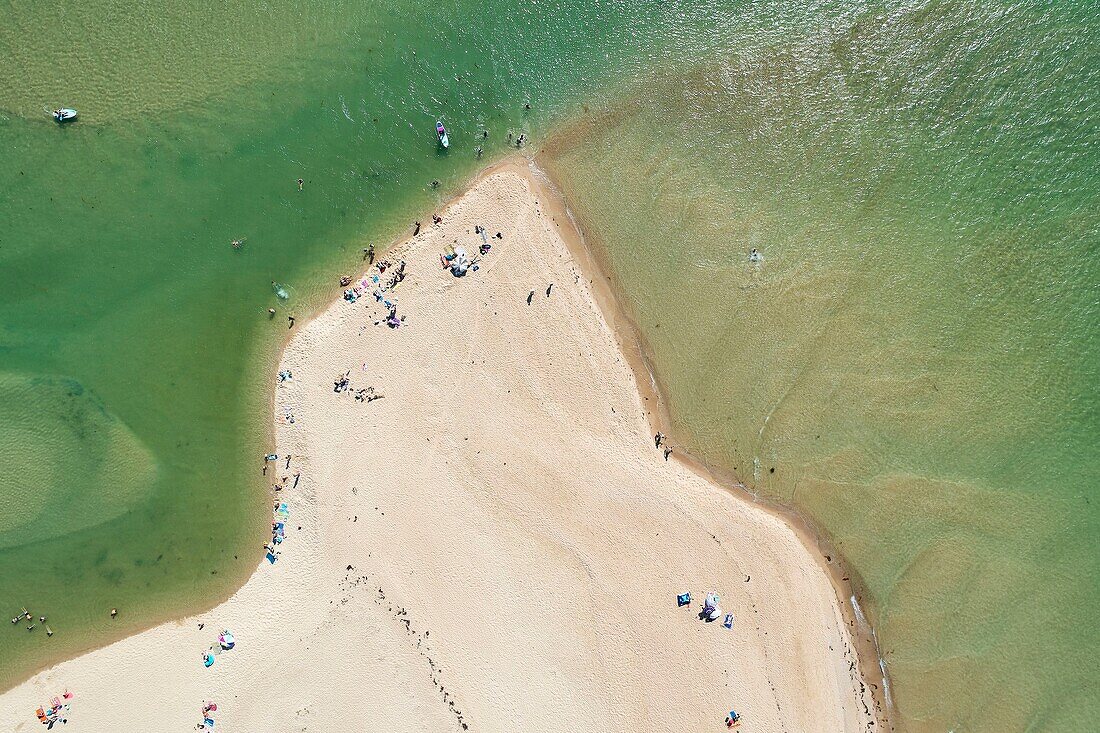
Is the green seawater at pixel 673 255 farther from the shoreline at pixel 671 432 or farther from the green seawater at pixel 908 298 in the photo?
the shoreline at pixel 671 432

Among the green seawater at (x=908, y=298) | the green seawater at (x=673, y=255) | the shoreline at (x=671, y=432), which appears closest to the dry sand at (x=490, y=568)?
the shoreline at (x=671, y=432)

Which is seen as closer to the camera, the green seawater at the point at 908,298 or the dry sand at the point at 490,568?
the dry sand at the point at 490,568

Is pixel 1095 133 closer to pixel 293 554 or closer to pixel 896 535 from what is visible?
pixel 896 535

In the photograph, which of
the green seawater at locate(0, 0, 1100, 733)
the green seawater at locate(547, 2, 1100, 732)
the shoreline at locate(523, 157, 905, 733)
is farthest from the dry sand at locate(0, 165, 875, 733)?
the green seawater at locate(547, 2, 1100, 732)

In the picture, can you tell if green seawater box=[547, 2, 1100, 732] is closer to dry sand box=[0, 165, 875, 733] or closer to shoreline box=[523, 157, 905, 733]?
shoreline box=[523, 157, 905, 733]

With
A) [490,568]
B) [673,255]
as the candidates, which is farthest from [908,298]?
[490,568]

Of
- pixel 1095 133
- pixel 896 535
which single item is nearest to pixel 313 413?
pixel 896 535

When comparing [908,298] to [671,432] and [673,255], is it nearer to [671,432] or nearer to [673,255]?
[673,255]
